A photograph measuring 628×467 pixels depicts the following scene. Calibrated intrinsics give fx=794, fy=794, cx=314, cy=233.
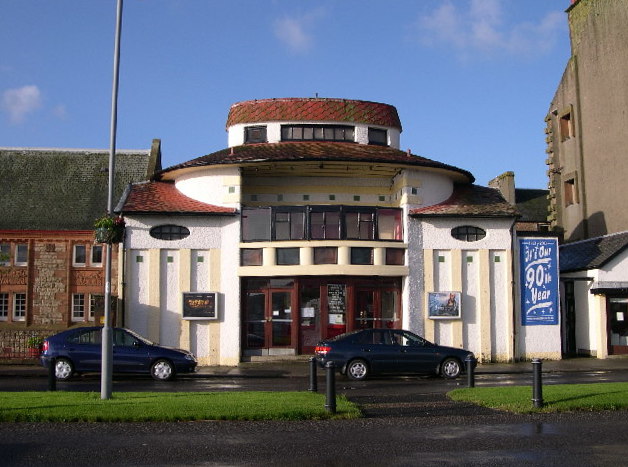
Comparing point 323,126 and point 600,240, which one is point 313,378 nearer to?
point 323,126

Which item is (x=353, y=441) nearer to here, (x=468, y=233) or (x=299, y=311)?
(x=299, y=311)

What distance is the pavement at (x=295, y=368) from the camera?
917 inches

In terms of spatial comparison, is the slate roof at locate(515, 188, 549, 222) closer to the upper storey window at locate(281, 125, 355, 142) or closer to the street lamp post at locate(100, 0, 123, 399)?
the upper storey window at locate(281, 125, 355, 142)

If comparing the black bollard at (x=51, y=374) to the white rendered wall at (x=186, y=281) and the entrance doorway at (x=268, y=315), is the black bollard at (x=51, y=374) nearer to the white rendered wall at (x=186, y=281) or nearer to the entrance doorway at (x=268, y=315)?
the white rendered wall at (x=186, y=281)

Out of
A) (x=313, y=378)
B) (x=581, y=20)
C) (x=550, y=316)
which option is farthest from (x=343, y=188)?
(x=581, y=20)

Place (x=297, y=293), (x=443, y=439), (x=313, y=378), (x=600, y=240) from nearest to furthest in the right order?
(x=443, y=439)
(x=313, y=378)
(x=297, y=293)
(x=600, y=240)

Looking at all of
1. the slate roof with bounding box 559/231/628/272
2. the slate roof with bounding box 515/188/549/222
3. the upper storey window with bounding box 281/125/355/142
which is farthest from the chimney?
the upper storey window with bounding box 281/125/355/142

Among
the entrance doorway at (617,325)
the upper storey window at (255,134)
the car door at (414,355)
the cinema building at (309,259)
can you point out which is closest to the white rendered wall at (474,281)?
the cinema building at (309,259)

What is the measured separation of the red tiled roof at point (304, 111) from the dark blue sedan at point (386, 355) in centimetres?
1098

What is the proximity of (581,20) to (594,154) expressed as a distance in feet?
21.4

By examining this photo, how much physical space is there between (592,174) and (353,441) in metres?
26.7

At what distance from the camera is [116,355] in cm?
2095

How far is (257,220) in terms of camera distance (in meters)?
27.4

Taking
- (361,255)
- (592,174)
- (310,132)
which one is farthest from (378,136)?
(592,174)
